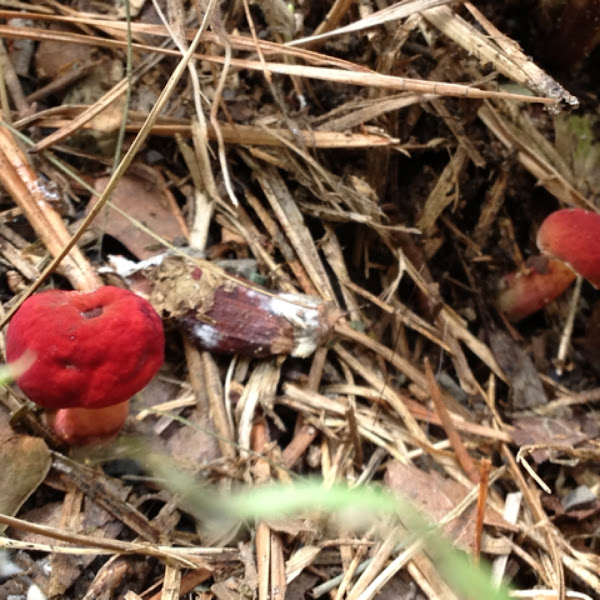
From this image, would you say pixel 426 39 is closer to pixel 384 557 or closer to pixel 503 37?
pixel 503 37

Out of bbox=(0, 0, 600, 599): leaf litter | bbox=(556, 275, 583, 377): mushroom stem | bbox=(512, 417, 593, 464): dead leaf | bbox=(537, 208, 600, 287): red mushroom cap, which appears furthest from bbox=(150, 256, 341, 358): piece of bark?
bbox=(556, 275, 583, 377): mushroom stem

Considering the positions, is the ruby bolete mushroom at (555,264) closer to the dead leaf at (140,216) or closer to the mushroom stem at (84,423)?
the dead leaf at (140,216)

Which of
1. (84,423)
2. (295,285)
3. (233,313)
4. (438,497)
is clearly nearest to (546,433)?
(438,497)

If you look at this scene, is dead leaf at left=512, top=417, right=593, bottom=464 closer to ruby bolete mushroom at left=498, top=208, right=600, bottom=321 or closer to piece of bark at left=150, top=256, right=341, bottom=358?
ruby bolete mushroom at left=498, top=208, right=600, bottom=321

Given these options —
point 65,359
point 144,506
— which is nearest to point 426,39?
point 65,359

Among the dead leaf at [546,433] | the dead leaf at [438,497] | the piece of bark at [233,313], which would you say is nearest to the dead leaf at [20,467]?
the piece of bark at [233,313]

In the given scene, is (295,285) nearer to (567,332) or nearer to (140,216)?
(140,216)

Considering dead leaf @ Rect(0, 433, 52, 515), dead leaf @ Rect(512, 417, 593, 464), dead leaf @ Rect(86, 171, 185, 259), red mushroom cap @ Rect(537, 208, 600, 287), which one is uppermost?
red mushroom cap @ Rect(537, 208, 600, 287)
